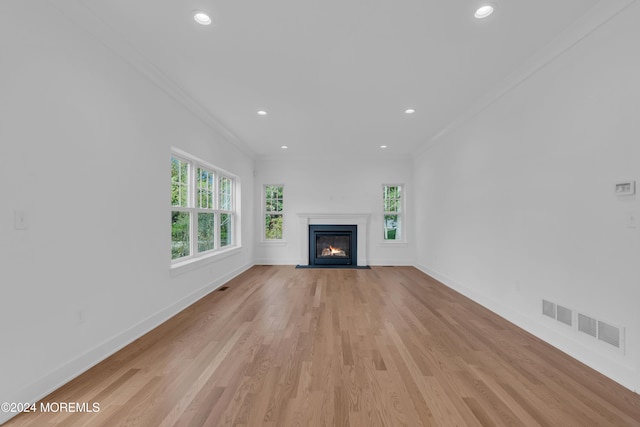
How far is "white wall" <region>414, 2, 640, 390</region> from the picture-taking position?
6.51 feet

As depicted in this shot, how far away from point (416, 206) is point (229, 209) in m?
4.27

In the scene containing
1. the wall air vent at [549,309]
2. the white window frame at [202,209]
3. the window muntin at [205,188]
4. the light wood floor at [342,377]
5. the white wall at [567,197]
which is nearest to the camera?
the light wood floor at [342,377]

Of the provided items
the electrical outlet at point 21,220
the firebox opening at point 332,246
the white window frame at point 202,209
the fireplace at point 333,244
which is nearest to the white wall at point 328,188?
the fireplace at point 333,244

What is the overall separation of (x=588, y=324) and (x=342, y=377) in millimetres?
2031

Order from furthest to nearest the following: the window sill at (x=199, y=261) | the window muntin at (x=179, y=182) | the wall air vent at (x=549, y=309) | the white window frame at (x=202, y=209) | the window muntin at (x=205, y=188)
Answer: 1. the window muntin at (x=205, y=188)
2. the white window frame at (x=202, y=209)
3. the window muntin at (x=179, y=182)
4. the window sill at (x=199, y=261)
5. the wall air vent at (x=549, y=309)

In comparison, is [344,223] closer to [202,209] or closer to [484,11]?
[202,209]

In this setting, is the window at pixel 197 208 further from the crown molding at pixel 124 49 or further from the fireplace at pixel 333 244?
the fireplace at pixel 333 244

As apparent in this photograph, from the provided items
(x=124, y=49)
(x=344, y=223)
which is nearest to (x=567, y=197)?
(x=124, y=49)

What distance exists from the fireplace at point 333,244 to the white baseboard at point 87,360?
148 inches

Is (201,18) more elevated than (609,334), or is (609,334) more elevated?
(201,18)

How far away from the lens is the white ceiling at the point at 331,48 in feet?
6.86

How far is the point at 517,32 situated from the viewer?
2.35 m

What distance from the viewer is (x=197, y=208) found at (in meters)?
4.20

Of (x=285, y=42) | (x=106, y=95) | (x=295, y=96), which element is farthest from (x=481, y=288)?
(x=106, y=95)
